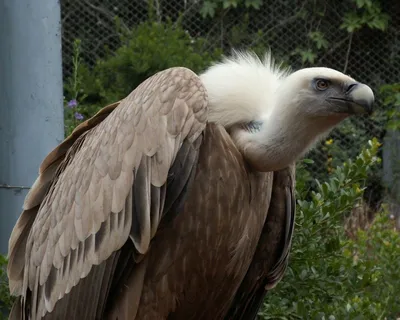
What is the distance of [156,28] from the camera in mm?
7660

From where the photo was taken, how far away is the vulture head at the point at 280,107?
406 cm

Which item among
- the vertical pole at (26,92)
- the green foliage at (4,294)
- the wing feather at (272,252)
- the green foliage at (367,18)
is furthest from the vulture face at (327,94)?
the green foliage at (367,18)

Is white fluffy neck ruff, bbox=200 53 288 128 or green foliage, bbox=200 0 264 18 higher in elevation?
white fluffy neck ruff, bbox=200 53 288 128

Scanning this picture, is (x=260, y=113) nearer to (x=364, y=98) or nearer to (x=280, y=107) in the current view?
A: (x=280, y=107)

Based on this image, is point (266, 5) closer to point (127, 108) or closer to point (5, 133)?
point (5, 133)

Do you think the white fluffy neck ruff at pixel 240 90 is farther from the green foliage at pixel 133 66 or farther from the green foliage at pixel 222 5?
the green foliage at pixel 222 5

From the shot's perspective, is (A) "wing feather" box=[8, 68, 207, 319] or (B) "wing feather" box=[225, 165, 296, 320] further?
(B) "wing feather" box=[225, 165, 296, 320]

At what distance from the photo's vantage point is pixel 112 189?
408cm

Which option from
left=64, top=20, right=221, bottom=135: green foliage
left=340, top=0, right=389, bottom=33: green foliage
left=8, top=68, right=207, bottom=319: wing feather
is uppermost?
left=8, top=68, right=207, bottom=319: wing feather

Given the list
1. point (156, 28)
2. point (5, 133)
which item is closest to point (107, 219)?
point (5, 133)

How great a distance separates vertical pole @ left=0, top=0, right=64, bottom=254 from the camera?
514 centimetres

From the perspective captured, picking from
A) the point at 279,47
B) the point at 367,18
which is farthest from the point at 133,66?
the point at 367,18

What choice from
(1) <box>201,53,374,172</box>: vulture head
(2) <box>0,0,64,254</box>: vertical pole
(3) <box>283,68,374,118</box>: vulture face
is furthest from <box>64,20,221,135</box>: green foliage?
(3) <box>283,68,374,118</box>: vulture face

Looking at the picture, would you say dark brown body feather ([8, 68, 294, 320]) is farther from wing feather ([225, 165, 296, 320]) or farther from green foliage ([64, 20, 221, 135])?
green foliage ([64, 20, 221, 135])
